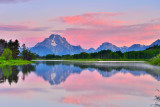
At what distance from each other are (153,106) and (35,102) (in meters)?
10.8

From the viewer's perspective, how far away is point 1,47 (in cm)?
15325

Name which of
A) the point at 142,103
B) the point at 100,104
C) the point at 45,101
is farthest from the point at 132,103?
the point at 45,101

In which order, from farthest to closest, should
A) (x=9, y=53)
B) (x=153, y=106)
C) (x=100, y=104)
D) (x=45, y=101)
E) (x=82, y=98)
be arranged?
(x=9, y=53), (x=82, y=98), (x=45, y=101), (x=100, y=104), (x=153, y=106)

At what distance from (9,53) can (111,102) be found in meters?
100

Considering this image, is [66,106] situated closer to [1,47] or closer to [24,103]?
[24,103]

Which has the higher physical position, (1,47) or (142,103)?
(1,47)

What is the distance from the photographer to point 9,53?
352ft

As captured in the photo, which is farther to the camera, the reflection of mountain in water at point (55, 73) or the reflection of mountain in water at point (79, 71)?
the reflection of mountain in water at point (79, 71)

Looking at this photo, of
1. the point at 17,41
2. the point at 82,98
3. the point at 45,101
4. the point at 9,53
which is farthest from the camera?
the point at 17,41

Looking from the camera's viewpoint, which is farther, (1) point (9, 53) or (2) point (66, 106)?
(1) point (9, 53)

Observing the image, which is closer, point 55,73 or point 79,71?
point 55,73

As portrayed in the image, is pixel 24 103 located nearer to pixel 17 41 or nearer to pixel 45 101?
pixel 45 101

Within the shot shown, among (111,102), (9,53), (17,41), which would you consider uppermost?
(17,41)

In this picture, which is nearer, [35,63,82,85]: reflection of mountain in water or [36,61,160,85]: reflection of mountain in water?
[35,63,82,85]: reflection of mountain in water
